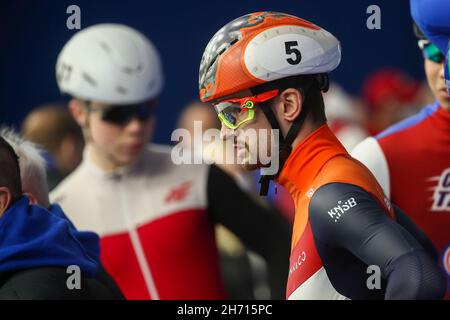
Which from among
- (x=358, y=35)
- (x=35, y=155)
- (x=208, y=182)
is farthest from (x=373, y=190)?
(x=358, y=35)

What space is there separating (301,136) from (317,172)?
0.17m

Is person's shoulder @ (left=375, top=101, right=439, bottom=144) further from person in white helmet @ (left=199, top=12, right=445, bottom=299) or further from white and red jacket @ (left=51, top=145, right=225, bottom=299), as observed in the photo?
white and red jacket @ (left=51, top=145, right=225, bottom=299)

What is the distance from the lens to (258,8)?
5656 millimetres

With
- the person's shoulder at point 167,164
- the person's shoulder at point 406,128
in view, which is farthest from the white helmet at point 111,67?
the person's shoulder at point 406,128

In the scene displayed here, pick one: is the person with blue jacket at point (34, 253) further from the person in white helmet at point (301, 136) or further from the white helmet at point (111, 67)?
the white helmet at point (111, 67)

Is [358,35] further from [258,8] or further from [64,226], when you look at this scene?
[64,226]

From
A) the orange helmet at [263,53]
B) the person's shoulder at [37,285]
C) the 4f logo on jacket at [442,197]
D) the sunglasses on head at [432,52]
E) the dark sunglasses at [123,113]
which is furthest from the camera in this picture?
the dark sunglasses at [123,113]

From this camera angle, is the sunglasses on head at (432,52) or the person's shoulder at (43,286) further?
the sunglasses on head at (432,52)

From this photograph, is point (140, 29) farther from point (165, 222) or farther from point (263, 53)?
point (263, 53)

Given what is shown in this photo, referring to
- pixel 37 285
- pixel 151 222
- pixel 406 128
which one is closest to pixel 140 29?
pixel 151 222

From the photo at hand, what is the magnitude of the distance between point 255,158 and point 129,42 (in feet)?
6.72

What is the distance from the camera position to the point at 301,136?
12.0 feet

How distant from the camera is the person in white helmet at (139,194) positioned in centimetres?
534

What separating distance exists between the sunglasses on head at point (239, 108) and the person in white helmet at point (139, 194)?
5.27 ft
